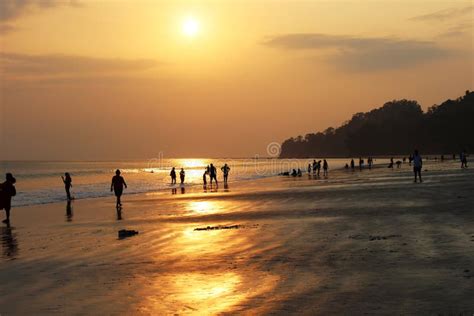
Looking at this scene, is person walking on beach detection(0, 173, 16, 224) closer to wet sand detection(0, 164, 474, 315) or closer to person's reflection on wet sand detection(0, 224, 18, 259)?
person's reflection on wet sand detection(0, 224, 18, 259)

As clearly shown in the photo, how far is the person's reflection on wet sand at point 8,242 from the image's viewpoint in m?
13.5

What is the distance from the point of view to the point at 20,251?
1396 cm

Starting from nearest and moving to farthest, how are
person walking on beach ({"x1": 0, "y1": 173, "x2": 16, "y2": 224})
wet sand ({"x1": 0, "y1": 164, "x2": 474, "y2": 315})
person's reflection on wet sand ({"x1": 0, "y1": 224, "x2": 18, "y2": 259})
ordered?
wet sand ({"x1": 0, "y1": 164, "x2": 474, "y2": 315})
person's reflection on wet sand ({"x1": 0, "y1": 224, "x2": 18, "y2": 259})
person walking on beach ({"x1": 0, "y1": 173, "x2": 16, "y2": 224})

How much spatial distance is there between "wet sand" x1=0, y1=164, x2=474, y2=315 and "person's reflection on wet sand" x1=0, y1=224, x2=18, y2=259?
4 centimetres

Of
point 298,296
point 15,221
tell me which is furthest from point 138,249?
point 15,221

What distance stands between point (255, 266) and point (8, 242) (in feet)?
29.2

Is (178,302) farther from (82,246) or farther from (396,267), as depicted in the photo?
(82,246)

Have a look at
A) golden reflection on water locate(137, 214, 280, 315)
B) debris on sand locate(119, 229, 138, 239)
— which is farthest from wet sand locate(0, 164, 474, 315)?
debris on sand locate(119, 229, 138, 239)

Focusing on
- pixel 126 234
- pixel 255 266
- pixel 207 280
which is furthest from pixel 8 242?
pixel 207 280

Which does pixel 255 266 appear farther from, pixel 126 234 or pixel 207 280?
pixel 126 234

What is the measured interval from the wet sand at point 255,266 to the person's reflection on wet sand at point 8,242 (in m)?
0.04

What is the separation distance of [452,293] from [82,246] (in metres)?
9.59

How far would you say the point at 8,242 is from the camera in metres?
16.0

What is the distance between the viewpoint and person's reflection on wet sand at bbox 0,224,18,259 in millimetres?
13547
